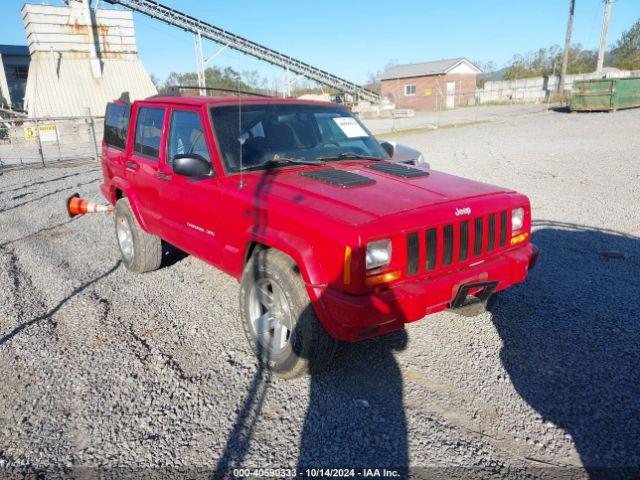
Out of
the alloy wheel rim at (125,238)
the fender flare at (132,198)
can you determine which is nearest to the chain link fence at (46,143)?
the alloy wheel rim at (125,238)

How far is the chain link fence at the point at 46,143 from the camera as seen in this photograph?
1568cm

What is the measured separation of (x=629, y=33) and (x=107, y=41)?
76239mm

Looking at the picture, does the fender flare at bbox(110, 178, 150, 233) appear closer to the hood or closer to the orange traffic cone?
the hood

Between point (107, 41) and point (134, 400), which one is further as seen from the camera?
point (107, 41)

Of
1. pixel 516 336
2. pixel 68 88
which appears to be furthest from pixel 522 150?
pixel 68 88

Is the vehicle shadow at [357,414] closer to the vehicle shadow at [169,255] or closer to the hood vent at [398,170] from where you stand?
the hood vent at [398,170]

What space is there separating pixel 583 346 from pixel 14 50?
5942cm

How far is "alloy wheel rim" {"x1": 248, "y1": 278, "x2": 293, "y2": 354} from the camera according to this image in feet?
10.6

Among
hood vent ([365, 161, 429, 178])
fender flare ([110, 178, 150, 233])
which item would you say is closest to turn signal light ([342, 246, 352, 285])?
hood vent ([365, 161, 429, 178])

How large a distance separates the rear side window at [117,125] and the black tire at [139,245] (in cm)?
71

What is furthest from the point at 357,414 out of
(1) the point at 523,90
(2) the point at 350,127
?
(1) the point at 523,90

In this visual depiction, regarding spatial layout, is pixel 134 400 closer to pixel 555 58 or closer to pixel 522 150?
pixel 522 150

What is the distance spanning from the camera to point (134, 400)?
3.17 m

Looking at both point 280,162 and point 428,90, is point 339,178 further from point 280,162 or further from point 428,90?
point 428,90
